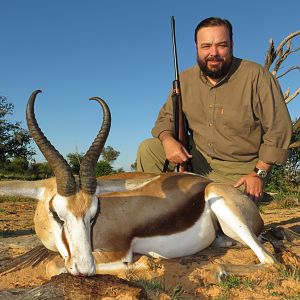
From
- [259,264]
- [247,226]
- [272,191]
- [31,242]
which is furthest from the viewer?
[272,191]

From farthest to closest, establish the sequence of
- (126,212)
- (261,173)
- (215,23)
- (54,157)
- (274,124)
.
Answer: (215,23), (274,124), (261,173), (126,212), (54,157)

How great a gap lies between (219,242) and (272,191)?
7.96m

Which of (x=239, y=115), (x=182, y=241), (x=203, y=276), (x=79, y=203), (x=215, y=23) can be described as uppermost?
(x=215, y=23)

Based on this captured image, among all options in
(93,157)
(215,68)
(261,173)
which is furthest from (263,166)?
(93,157)

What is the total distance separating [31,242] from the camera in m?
4.90

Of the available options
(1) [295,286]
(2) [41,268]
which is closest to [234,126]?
(1) [295,286]

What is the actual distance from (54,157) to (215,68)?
8.36 ft

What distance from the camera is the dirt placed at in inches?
128

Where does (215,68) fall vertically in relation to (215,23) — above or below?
below

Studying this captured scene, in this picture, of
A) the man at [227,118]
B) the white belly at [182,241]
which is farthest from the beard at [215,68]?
the white belly at [182,241]

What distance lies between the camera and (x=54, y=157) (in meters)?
3.46

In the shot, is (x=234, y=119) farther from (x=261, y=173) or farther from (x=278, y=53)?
(x=278, y=53)

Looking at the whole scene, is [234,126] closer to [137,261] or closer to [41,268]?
[137,261]

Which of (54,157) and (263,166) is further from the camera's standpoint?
(263,166)
